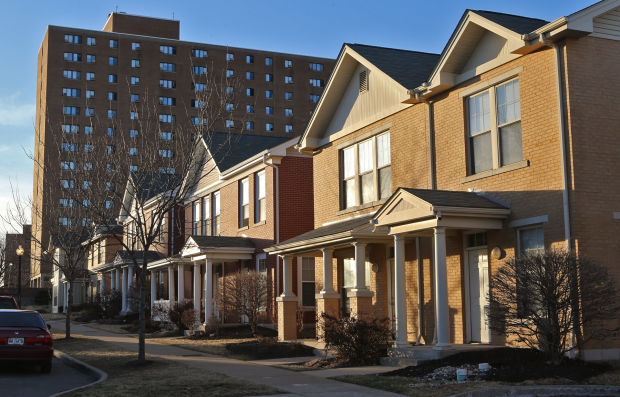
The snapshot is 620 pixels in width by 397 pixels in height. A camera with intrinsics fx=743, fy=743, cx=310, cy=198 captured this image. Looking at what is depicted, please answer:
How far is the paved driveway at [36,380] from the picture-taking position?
520 inches

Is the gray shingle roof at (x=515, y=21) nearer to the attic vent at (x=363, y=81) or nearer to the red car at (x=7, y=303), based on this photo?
the attic vent at (x=363, y=81)

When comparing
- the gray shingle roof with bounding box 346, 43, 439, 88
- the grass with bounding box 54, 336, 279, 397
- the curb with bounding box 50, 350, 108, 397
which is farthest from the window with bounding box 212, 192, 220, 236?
the grass with bounding box 54, 336, 279, 397

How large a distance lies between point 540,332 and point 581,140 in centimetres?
381

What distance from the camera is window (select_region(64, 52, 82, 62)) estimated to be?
9006 centimetres

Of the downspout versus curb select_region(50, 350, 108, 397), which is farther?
the downspout

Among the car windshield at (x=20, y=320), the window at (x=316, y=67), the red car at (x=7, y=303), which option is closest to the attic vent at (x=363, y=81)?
the car windshield at (x=20, y=320)

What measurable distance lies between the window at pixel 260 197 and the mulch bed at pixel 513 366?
13.5 meters

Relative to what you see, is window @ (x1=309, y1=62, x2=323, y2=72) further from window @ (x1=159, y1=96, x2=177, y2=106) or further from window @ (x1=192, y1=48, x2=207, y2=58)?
window @ (x1=159, y1=96, x2=177, y2=106)

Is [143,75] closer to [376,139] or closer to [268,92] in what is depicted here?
[268,92]

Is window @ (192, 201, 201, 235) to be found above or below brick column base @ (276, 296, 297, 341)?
above

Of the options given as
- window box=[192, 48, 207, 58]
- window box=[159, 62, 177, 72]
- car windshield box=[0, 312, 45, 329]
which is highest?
window box=[192, 48, 207, 58]

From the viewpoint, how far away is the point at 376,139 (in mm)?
20312

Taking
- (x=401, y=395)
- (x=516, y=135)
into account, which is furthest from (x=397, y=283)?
(x=401, y=395)

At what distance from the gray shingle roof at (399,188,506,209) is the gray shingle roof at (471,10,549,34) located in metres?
3.49
